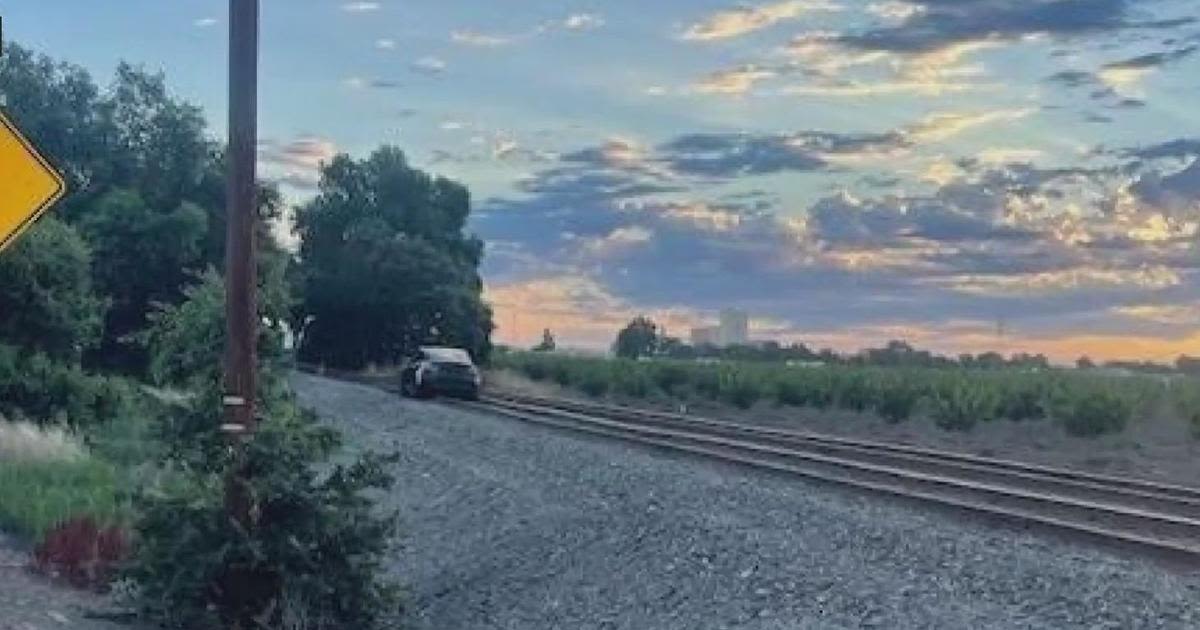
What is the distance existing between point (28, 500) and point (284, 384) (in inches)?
205

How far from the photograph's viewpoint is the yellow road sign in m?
12.3

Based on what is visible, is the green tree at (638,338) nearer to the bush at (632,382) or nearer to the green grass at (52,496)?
the bush at (632,382)

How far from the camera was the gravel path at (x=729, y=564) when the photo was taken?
1333 cm

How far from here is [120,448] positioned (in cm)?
2983

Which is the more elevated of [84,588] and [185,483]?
[185,483]

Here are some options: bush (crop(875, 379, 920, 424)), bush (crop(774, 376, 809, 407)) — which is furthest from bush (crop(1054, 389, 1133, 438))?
bush (crop(774, 376, 809, 407))

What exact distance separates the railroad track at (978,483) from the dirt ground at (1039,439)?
4744mm

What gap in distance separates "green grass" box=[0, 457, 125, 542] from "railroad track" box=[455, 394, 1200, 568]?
8818mm

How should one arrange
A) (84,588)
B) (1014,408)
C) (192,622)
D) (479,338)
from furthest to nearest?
(479,338) < (1014,408) < (84,588) < (192,622)

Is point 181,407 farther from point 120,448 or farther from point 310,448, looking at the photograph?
point 120,448

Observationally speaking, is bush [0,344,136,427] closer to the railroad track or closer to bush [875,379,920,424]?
the railroad track

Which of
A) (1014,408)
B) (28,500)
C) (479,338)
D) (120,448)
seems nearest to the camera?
(28,500)

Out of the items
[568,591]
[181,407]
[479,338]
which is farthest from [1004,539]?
[479,338]

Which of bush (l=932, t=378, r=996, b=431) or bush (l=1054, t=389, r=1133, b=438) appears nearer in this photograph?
bush (l=1054, t=389, r=1133, b=438)
